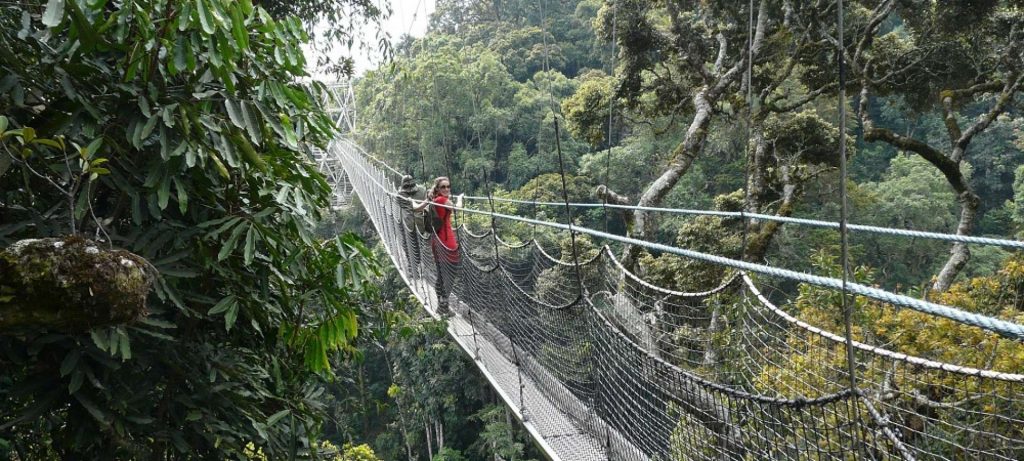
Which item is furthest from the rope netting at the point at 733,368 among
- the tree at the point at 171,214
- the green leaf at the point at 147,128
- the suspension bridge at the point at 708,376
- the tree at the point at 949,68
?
the tree at the point at 949,68

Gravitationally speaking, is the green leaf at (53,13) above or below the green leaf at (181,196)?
above

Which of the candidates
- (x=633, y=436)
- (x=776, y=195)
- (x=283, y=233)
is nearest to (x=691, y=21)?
(x=776, y=195)

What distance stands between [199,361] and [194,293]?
12 cm

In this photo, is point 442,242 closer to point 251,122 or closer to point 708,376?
point 708,376

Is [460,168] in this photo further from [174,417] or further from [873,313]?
[174,417]

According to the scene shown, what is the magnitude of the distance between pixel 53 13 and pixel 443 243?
239 centimetres

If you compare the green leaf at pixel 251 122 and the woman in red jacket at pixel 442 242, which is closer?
the green leaf at pixel 251 122

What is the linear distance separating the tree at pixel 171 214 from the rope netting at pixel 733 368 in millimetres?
675

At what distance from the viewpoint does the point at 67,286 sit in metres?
0.81

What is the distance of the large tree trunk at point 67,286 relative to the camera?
78 cm

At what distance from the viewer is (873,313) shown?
3.22 m

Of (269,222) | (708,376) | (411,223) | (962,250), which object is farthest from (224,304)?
(962,250)

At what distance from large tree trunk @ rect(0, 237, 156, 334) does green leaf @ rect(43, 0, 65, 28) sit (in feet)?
0.85

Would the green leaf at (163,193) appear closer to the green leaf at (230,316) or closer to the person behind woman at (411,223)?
the green leaf at (230,316)
